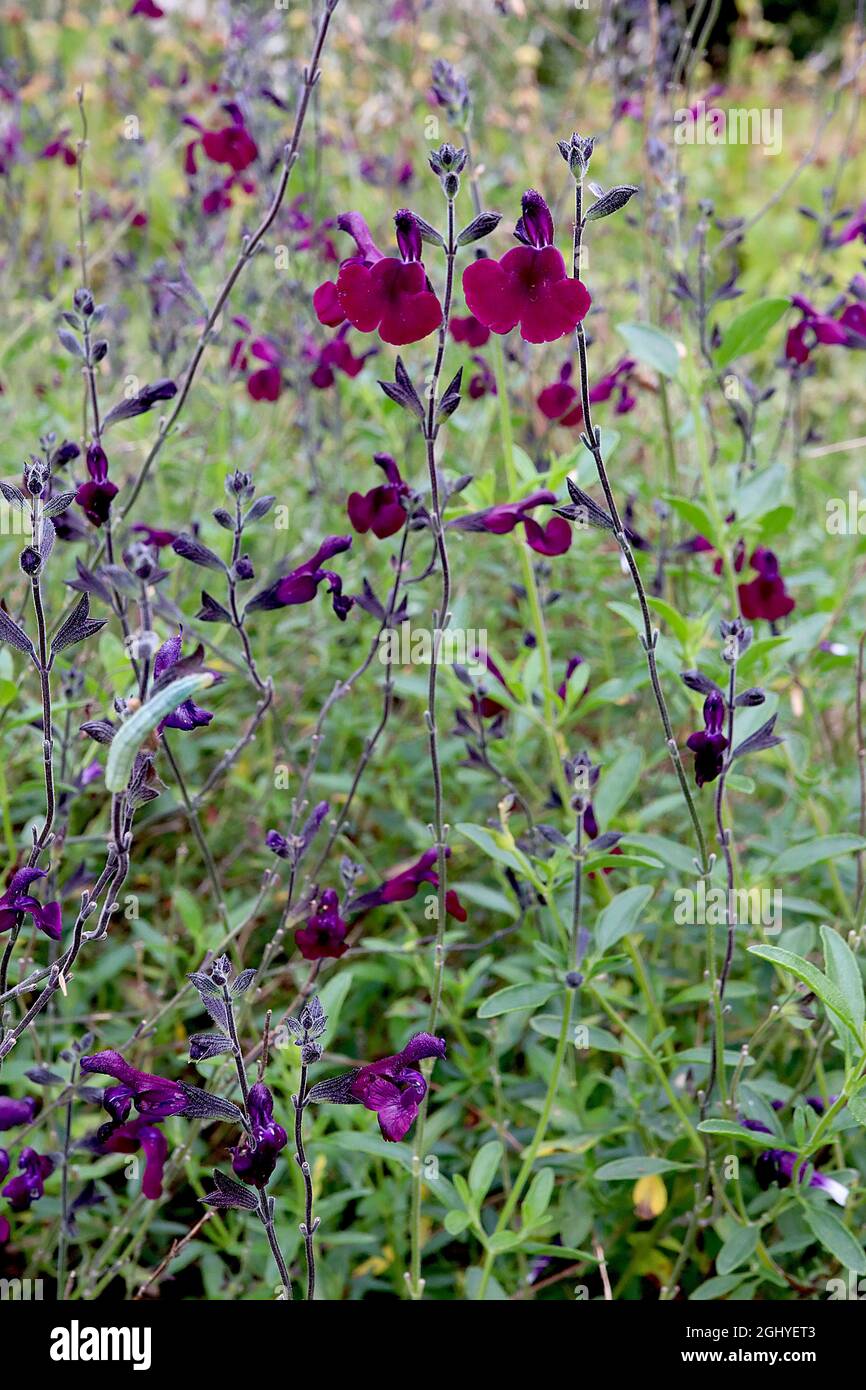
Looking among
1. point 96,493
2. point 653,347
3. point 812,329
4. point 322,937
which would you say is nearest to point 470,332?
point 653,347

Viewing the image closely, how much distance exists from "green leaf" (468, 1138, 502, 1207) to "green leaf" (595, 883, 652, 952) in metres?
0.33

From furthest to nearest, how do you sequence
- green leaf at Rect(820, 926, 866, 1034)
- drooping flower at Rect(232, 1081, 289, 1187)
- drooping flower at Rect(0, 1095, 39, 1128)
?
drooping flower at Rect(0, 1095, 39, 1128), green leaf at Rect(820, 926, 866, 1034), drooping flower at Rect(232, 1081, 289, 1187)

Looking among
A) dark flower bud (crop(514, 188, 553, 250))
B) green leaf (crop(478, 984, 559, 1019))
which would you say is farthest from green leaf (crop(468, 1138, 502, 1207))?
dark flower bud (crop(514, 188, 553, 250))

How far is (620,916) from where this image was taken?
174 cm

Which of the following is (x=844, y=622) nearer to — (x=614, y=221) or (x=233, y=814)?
(x=233, y=814)

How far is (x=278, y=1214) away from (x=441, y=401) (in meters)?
1.31

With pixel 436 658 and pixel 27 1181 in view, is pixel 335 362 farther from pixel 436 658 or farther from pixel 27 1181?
pixel 27 1181

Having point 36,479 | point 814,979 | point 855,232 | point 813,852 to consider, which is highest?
point 855,232

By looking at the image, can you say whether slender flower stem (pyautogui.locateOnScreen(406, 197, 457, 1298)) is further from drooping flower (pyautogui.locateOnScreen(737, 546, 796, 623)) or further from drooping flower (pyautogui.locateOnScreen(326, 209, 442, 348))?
drooping flower (pyautogui.locateOnScreen(737, 546, 796, 623))

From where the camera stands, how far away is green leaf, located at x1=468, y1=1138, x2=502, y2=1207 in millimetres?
1695

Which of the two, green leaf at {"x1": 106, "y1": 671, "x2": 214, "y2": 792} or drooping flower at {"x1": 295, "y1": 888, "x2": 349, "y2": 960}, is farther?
drooping flower at {"x1": 295, "y1": 888, "x2": 349, "y2": 960}

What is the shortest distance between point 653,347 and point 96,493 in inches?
38.5
